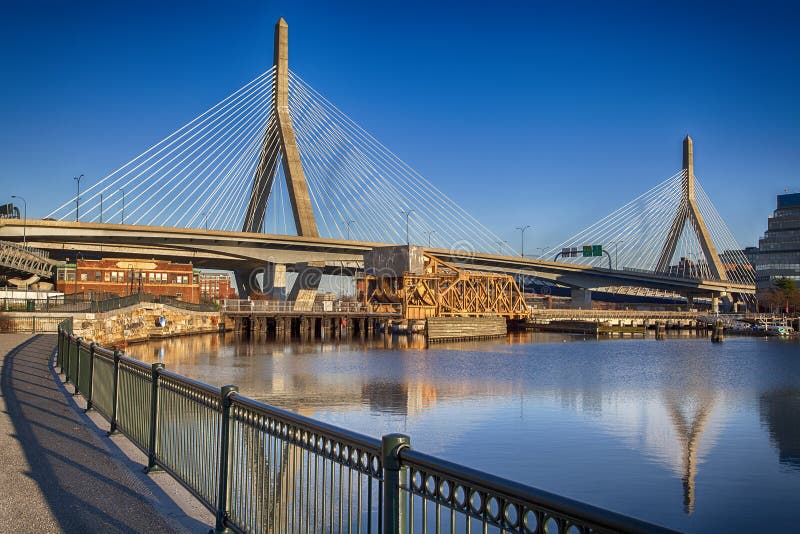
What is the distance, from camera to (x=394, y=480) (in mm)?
4883

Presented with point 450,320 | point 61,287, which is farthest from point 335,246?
point 61,287

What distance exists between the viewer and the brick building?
7912 centimetres

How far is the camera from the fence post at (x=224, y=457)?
289 inches

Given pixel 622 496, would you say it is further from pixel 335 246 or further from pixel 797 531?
pixel 335 246

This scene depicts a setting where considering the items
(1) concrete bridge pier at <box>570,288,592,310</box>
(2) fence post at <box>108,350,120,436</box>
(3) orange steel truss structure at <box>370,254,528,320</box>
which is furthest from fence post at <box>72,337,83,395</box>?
(1) concrete bridge pier at <box>570,288,592,310</box>

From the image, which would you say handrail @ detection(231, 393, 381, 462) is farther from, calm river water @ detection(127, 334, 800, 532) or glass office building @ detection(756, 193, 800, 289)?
glass office building @ detection(756, 193, 800, 289)

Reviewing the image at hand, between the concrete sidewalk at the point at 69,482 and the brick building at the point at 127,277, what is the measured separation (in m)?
65.7

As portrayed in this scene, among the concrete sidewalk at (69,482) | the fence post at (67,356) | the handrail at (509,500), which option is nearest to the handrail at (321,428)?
the handrail at (509,500)

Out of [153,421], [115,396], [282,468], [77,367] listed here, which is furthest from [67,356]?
[282,468]

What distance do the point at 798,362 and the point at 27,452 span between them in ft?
161

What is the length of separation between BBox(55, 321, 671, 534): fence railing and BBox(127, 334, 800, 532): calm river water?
399 cm

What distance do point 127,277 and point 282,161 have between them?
999 inches

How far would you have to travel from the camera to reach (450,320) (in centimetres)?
7431

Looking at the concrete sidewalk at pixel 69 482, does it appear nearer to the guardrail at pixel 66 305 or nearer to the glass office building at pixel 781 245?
the guardrail at pixel 66 305
